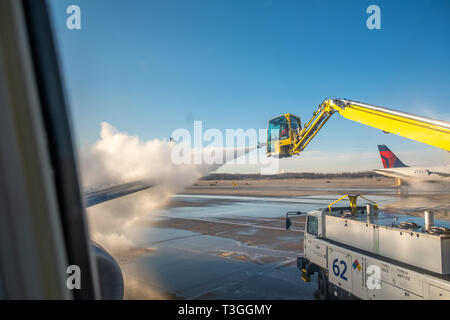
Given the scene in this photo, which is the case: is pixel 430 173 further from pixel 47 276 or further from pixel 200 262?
pixel 47 276

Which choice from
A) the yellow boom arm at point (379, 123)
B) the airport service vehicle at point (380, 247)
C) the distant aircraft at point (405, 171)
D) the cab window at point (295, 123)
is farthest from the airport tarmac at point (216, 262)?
the distant aircraft at point (405, 171)

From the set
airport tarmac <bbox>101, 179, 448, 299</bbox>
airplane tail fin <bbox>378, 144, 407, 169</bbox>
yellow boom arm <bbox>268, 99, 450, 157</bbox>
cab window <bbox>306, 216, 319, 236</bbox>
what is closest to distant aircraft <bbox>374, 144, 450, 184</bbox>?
airplane tail fin <bbox>378, 144, 407, 169</bbox>

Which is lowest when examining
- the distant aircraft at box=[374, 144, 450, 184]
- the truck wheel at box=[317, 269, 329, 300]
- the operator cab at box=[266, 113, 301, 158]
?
the distant aircraft at box=[374, 144, 450, 184]

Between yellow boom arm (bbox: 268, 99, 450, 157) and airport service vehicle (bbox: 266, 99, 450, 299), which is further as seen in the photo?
yellow boom arm (bbox: 268, 99, 450, 157)

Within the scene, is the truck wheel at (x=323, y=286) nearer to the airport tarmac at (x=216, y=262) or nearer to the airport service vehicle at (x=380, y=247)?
the airport service vehicle at (x=380, y=247)

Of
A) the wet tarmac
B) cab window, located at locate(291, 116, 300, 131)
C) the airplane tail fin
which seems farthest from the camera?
the airplane tail fin

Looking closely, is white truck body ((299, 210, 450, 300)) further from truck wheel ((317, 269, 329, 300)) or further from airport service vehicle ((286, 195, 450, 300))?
truck wheel ((317, 269, 329, 300))

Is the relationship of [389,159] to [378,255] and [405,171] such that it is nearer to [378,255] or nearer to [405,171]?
[405,171]

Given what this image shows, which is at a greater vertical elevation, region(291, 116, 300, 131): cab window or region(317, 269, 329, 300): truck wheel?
region(291, 116, 300, 131): cab window

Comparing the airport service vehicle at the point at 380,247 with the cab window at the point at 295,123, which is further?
the cab window at the point at 295,123
